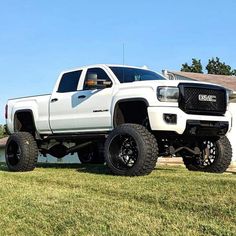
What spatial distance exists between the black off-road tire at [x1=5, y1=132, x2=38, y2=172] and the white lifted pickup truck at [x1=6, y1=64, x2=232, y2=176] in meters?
0.02

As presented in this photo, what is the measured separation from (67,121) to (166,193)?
12.1 ft

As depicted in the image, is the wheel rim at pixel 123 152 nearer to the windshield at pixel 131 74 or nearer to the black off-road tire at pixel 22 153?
the windshield at pixel 131 74

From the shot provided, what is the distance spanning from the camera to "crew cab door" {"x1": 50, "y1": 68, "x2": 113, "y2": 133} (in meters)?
8.89

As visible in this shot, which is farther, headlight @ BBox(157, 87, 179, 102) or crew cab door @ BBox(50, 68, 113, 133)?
crew cab door @ BBox(50, 68, 113, 133)

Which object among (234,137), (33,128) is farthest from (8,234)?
(234,137)

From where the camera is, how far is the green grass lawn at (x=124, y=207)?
5453mm

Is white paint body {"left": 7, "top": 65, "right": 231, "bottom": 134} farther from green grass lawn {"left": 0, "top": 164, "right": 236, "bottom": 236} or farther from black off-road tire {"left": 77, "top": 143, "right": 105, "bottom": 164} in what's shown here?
black off-road tire {"left": 77, "top": 143, "right": 105, "bottom": 164}

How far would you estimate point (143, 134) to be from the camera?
7875mm

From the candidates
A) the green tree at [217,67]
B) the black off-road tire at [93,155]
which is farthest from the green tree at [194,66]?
the black off-road tire at [93,155]

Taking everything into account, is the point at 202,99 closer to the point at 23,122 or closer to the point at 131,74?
the point at 131,74

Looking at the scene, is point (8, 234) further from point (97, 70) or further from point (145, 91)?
point (97, 70)

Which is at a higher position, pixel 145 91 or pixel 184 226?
pixel 145 91

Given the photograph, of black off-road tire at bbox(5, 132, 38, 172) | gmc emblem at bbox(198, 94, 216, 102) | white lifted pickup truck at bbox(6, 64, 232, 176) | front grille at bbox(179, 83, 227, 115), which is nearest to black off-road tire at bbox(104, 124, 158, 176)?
white lifted pickup truck at bbox(6, 64, 232, 176)

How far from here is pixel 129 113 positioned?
8.86 meters
